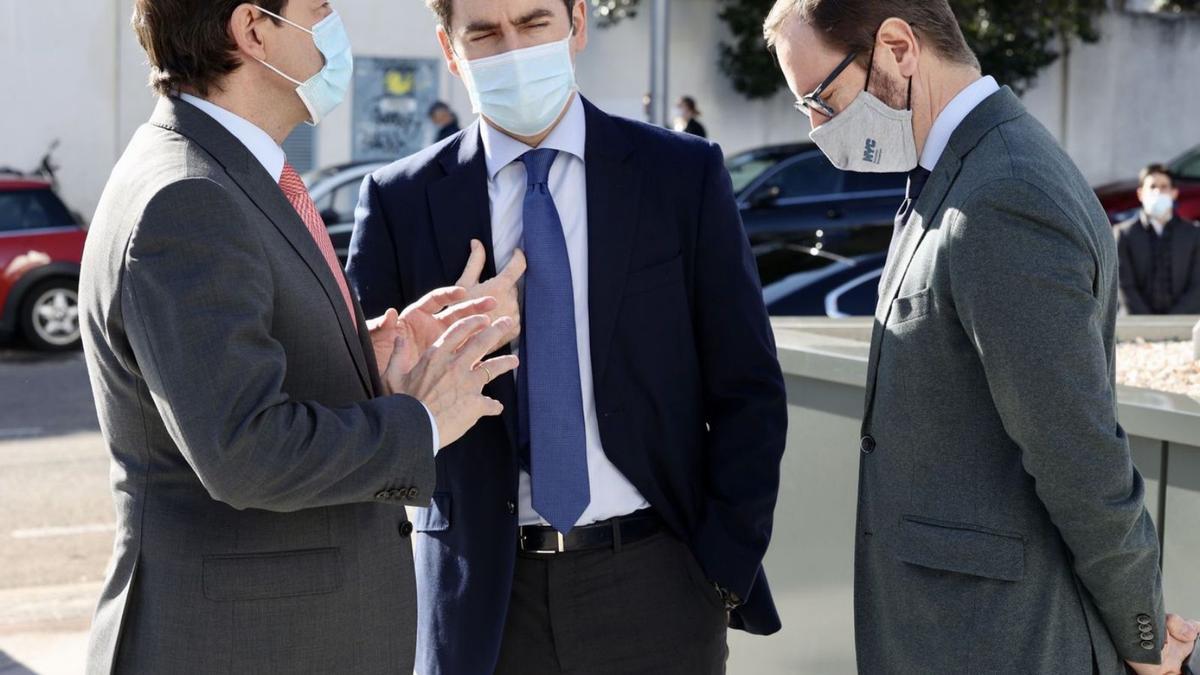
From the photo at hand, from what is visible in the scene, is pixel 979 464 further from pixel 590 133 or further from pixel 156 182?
pixel 156 182

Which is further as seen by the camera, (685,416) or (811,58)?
(685,416)

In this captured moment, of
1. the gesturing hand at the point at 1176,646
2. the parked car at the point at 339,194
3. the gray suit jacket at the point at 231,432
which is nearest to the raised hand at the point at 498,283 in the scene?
the gray suit jacket at the point at 231,432

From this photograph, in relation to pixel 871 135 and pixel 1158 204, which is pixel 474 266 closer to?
pixel 871 135

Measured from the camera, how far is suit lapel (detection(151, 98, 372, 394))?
7.30ft

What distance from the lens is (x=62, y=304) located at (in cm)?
1301

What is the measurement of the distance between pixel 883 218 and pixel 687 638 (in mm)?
9565

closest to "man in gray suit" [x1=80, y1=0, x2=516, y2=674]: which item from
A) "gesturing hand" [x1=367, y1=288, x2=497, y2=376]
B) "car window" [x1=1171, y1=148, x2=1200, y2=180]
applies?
"gesturing hand" [x1=367, y1=288, x2=497, y2=376]

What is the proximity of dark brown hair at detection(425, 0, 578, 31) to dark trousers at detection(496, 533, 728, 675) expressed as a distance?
3.51 ft

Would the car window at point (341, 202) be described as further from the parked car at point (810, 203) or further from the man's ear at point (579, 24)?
the man's ear at point (579, 24)

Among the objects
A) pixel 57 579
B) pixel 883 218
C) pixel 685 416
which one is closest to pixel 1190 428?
pixel 685 416

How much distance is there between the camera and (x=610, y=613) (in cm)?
278

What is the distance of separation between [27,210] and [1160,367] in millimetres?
11059

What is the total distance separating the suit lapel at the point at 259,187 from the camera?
87.6 inches

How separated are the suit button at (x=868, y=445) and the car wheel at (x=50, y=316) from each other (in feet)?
37.9
